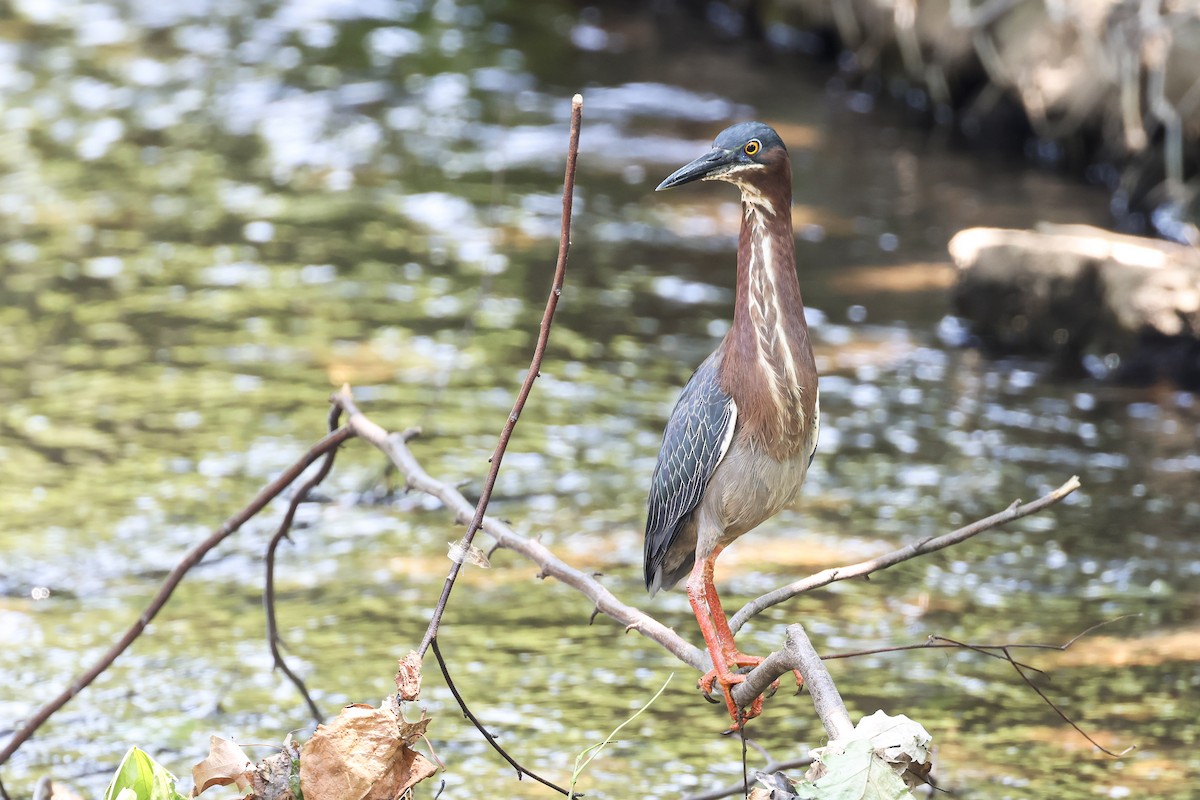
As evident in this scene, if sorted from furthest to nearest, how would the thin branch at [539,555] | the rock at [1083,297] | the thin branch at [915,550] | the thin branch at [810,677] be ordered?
the rock at [1083,297]
the thin branch at [539,555]
the thin branch at [915,550]
the thin branch at [810,677]

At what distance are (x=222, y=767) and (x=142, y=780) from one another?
0.19m

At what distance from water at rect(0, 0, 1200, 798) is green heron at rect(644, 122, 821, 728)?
1344mm

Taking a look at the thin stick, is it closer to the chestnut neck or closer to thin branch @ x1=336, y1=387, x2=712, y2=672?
thin branch @ x1=336, y1=387, x2=712, y2=672

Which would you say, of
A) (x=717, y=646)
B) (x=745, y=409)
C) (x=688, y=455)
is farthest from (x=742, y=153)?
(x=717, y=646)

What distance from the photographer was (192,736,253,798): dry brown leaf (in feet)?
8.32

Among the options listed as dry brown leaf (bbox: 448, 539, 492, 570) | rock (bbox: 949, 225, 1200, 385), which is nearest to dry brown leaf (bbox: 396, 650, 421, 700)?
dry brown leaf (bbox: 448, 539, 492, 570)

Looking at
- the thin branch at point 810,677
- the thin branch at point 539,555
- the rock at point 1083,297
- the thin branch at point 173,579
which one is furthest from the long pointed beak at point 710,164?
→ the rock at point 1083,297

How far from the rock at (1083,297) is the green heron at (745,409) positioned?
15.3ft

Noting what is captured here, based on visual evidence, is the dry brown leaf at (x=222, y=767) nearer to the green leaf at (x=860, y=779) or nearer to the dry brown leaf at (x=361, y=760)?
the dry brown leaf at (x=361, y=760)

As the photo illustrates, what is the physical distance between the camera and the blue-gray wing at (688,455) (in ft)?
10.4

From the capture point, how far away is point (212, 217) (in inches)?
366

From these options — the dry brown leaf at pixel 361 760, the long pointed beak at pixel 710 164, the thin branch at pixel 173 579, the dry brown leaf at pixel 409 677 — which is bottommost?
the thin branch at pixel 173 579

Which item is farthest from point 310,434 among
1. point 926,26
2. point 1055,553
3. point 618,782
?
point 926,26

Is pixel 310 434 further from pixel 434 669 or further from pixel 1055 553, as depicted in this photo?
pixel 1055 553
